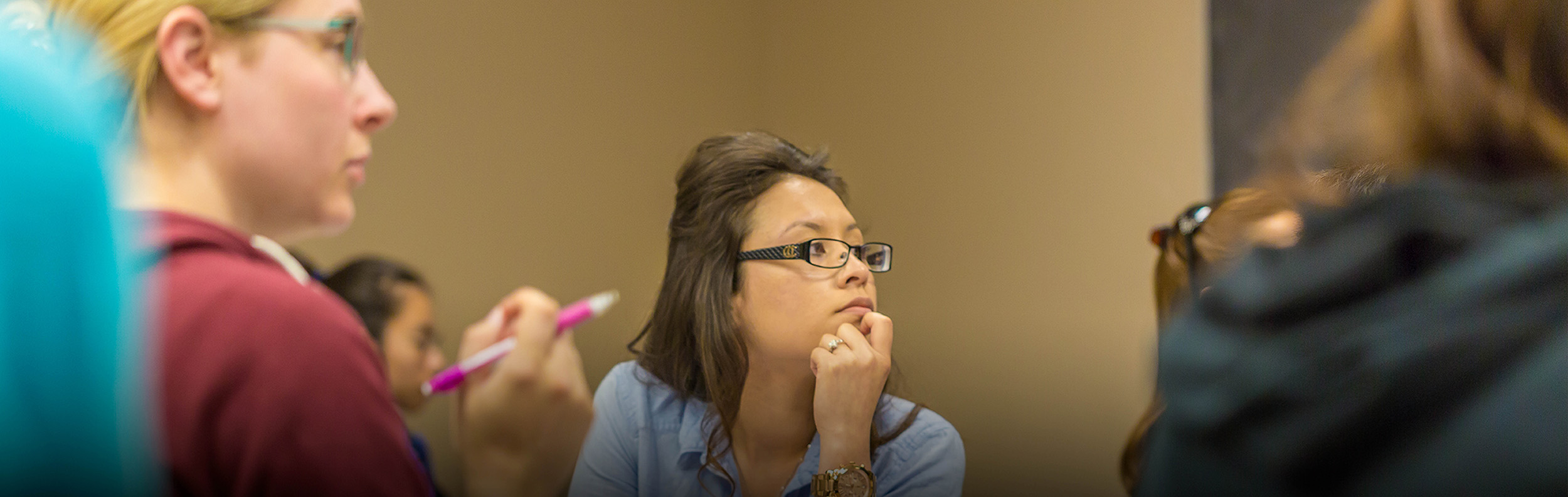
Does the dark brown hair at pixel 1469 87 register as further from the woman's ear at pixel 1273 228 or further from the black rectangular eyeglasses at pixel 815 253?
the black rectangular eyeglasses at pixel 815 253

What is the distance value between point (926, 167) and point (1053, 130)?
0.17 m

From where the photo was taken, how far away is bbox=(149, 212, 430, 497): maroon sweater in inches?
18.8

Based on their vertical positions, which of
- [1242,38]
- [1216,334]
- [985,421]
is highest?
[1242,38]

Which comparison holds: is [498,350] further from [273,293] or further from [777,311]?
[777,311]

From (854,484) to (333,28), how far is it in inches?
22.8

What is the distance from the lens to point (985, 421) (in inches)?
40.5

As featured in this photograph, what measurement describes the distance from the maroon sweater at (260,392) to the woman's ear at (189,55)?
0.14 meters

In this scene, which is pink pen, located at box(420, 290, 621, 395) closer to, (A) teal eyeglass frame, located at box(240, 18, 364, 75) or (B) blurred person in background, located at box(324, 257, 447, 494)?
(B) blurred person in background, located at box(324, 257, 447, 494)

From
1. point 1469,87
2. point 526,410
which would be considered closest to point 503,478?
point 526,410

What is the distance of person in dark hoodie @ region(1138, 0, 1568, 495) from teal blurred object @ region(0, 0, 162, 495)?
610mm

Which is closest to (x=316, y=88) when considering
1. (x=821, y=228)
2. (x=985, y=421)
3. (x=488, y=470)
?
(x=488, y=470)

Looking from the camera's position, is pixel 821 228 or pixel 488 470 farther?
pixel 821 228

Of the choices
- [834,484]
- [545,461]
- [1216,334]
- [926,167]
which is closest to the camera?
[1216,334]

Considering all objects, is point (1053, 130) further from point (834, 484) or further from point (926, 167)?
point (834, 484)
